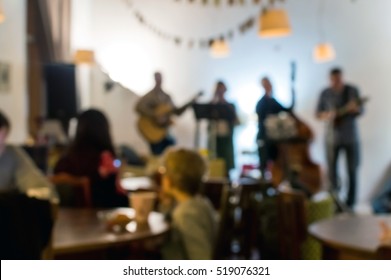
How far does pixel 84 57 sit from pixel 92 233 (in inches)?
17.9

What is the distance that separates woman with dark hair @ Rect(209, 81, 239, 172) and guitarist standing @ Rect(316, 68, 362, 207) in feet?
0.83

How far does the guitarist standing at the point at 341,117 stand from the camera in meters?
1.74

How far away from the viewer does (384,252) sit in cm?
133

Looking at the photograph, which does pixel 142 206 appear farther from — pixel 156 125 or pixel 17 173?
pixel 17 173

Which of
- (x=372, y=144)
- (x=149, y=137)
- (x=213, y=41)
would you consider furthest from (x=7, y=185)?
(x=372, y=144)

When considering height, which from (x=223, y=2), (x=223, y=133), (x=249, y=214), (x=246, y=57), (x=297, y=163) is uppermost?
(x=223, y=2)

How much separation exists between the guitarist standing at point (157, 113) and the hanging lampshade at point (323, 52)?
0.37 metres

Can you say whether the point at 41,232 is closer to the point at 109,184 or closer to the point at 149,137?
the point at 149,137

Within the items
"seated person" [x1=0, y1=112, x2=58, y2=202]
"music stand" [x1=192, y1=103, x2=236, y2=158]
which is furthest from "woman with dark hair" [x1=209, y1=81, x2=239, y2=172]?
"seated person" [x1=0, y1=112, x2=58, y2=202]

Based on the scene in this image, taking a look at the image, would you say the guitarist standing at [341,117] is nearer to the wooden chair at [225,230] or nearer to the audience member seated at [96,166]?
the wooden chair at [225,230]

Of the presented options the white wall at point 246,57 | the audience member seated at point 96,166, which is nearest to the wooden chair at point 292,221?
the white wall at point 246,57

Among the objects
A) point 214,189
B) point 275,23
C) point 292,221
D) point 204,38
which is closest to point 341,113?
point 275,23

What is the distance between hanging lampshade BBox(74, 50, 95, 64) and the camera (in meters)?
1.59
